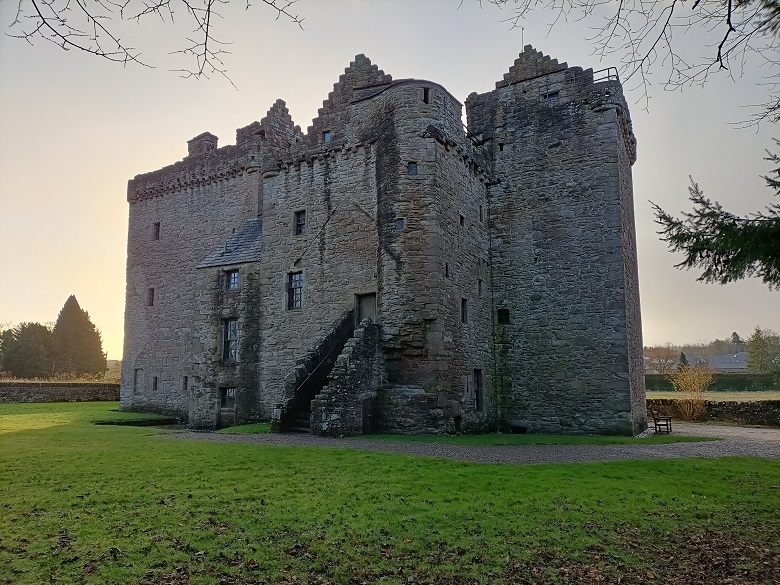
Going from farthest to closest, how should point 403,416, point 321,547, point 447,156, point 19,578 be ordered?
point 447,156 < point 403,416 < point 321,547 < point 19,578

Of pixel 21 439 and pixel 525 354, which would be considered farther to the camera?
pixel 525 354

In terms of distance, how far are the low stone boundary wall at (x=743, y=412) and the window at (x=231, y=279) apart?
67.6 feet

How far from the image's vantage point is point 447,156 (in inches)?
751

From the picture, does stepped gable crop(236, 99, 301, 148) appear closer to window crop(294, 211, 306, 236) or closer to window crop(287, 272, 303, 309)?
window crop(294, 211, 306, 236)

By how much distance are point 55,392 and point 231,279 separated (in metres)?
18.6

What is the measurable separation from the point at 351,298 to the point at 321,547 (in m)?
13.0

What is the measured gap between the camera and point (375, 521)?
24.4ft

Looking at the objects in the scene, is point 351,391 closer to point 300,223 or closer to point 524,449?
point 524,449

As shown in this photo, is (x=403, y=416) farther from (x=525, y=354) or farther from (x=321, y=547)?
(x=321, y=547)

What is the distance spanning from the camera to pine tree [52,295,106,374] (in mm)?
55594

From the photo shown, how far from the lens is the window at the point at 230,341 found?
70.3ft

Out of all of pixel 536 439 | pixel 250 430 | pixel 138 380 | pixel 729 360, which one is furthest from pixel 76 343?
pixel 729 360

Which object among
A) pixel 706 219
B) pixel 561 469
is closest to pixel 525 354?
pixel 561 469

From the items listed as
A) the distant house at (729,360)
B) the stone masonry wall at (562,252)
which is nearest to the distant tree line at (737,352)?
the distant house at (729,360)
